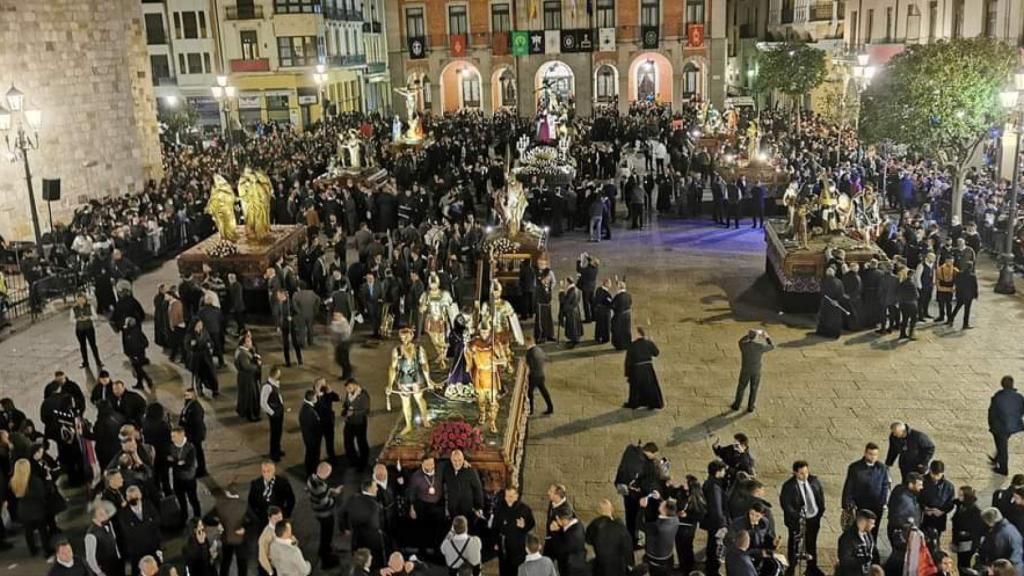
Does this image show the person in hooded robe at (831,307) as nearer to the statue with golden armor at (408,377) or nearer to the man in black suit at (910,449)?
the man in black suit at (910,449)

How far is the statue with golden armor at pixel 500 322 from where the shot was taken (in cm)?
1173

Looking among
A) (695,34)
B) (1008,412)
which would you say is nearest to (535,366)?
(1008,412)

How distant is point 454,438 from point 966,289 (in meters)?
10.6

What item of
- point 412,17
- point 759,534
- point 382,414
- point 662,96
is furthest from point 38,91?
point 662,96

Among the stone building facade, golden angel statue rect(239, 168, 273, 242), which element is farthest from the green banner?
golden angel statue rect(239, 168, 273, 242)

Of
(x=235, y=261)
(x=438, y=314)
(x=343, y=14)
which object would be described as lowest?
(x=235, y=261)

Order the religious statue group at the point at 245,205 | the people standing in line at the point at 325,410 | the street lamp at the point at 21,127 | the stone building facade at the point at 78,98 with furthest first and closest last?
the stone building facade at the point at 78,98 → the religious statue group at the point at 245,205 → the street lamp at the point at 21,127 → the people standing in line at the point at 325,410

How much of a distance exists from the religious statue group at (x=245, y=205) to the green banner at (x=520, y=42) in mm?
38015

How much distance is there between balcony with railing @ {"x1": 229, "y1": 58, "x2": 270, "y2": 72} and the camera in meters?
49.2

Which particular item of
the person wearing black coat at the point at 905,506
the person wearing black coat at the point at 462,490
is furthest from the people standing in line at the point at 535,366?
the person wearing black coat at the point at 905,506

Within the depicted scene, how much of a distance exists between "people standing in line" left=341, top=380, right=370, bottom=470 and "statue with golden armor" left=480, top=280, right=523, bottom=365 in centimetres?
169

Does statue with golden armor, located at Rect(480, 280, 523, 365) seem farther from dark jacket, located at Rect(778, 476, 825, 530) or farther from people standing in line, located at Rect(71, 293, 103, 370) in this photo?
people standing in line, located at Rect(71, 293, 103, 370)

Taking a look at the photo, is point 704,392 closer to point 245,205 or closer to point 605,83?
point 245,205

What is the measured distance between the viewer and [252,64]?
162 feet
